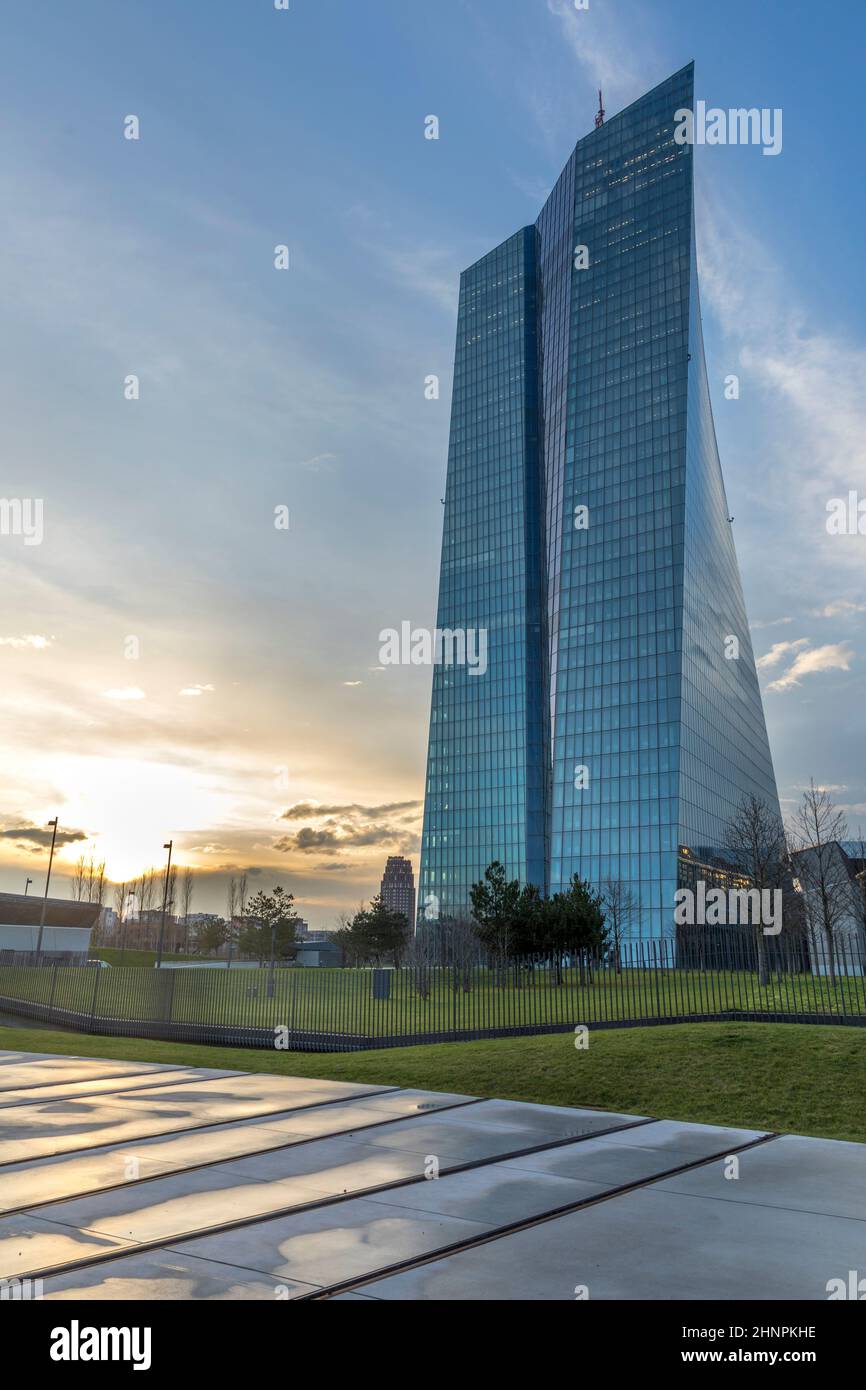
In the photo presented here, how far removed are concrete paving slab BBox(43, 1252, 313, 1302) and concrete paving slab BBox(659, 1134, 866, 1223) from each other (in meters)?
4.17

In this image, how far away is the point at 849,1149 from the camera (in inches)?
404

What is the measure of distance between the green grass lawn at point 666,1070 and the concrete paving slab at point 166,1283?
876cm

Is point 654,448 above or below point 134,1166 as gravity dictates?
above

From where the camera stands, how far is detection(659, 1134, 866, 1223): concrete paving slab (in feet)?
25.6

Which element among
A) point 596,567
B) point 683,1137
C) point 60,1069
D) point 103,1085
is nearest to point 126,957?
point 596,567

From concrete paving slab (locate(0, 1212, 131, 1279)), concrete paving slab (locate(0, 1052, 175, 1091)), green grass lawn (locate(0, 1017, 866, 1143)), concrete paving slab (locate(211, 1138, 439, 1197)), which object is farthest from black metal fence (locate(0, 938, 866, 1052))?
concrete paving slab (locate(0, 1212, 131, 1279))

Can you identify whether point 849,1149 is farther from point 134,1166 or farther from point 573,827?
point 573,827

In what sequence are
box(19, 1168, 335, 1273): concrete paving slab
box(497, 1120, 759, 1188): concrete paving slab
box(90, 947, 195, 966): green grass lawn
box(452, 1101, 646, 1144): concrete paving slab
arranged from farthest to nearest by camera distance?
1. box(90, 947, 195, 966): green grass lawn
2. box(452, 1101, 646, 1144): concrete paving slab
3. box(497, 1120, 759, 1188): concrete paving slab
4. box(19, 1168, 335, 1273): concrete paving slab

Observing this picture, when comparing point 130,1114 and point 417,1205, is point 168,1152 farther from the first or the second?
point 417,1205

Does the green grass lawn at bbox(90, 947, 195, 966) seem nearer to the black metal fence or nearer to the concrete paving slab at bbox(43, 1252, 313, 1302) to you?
the black metal fence

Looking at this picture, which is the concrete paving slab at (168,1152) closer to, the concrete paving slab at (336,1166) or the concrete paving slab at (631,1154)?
the concrete paving slab at (336,1166)
